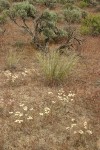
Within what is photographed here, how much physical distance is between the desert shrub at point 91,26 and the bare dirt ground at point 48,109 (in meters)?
3.09

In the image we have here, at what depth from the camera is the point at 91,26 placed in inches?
571

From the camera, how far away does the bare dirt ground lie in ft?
22.4

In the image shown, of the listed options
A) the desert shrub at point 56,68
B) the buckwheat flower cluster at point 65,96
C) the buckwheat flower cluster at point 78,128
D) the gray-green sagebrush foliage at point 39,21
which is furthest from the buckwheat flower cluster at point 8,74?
the buckwheat flower cluster at point 78,128

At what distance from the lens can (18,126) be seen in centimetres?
723

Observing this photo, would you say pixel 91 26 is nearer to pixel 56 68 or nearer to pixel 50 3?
pixel 50 3

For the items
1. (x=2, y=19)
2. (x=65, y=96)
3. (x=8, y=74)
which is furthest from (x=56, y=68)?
(x=2, y=19)

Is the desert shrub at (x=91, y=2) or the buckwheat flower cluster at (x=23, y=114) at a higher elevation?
the buckwheat flower cluster at (x=23, y=114)

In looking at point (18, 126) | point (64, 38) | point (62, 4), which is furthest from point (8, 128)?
point (62, 4)

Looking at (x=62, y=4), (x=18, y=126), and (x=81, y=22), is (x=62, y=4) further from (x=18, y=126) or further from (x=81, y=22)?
(x=18, y=126)

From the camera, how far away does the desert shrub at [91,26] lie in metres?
14.1

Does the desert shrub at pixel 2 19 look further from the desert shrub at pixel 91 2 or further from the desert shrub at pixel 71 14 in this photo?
the desert shrub at pixel 91 2

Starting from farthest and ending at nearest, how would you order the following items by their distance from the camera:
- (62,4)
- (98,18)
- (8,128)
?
(62,4)
(98,18)
(8,128)

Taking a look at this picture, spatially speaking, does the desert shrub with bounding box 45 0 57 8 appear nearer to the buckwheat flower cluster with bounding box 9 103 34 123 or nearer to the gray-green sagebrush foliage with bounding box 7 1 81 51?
the gray-green sagebrush foliage with bounding box 7 1 81 51

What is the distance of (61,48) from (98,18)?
3.47 meters
